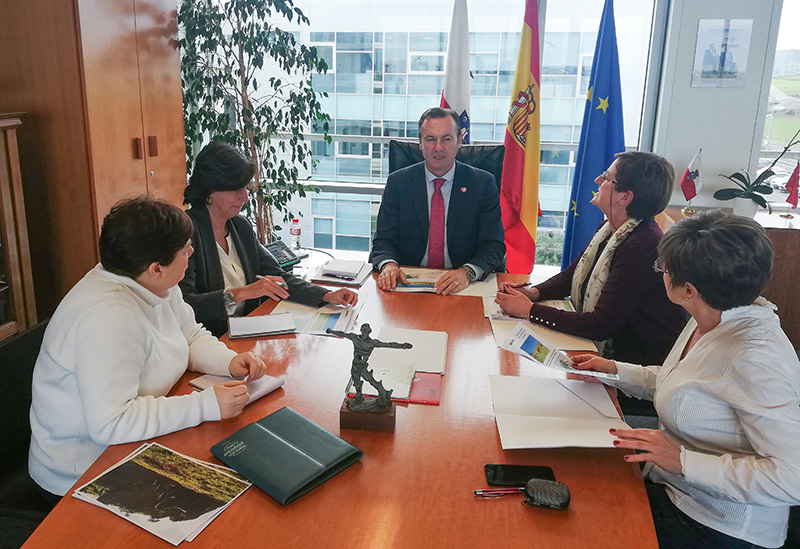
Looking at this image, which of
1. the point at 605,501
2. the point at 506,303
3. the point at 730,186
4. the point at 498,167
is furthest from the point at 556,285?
the point at 730,186

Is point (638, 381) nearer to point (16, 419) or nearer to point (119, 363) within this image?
point (119, 363)

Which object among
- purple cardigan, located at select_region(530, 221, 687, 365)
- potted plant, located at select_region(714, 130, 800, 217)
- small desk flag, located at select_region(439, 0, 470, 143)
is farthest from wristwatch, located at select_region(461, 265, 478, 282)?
potted plant, located at select_region(714, 130, 800, 217)

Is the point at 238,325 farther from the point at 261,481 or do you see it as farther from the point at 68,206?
the point at 68,206

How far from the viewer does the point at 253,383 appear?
160 centimetres

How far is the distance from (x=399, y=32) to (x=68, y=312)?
138 inches

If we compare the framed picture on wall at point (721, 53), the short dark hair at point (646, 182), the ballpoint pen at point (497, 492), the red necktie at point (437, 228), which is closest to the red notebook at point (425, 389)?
the ballpoint pen at point (497, 492)

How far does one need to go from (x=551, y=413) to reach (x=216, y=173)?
1478mm

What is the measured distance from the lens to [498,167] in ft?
10.6

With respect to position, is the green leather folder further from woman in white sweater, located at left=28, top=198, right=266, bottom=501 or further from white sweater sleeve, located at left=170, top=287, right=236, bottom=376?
white sweater sleeve, located at left=170, top=287, right=236, bottom=376

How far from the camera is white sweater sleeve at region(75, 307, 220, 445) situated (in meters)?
1.33

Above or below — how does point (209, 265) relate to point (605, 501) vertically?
above

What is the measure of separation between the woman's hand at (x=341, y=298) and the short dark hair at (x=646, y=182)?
100 centimetres

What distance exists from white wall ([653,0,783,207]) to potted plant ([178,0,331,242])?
2.13 m

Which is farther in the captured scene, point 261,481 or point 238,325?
point 238,325
